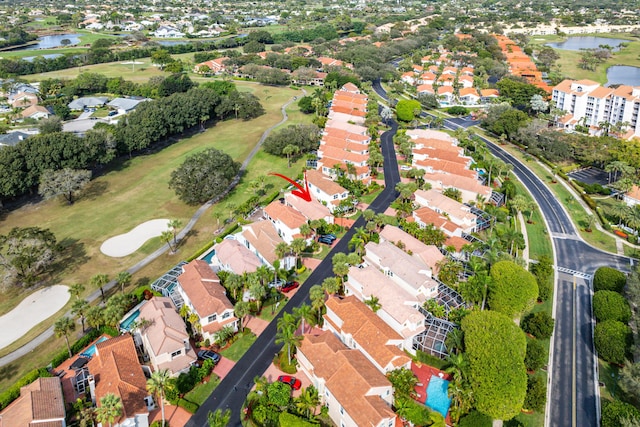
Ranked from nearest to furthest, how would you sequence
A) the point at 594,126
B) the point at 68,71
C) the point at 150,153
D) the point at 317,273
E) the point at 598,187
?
the point at 317,273, the point at 598,187, the point at 150,153, the point at 594,126, the point at 68,71

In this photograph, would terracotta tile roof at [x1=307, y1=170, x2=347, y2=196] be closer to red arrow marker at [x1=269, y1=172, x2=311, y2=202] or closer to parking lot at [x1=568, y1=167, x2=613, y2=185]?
red arrow marker at [x1=269, y1=172, x2=311, y2=202]

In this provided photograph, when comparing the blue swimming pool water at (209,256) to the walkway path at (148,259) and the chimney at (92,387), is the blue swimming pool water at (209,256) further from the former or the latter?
the chimney at (92,387)

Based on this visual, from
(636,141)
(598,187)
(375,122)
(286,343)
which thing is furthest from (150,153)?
(636,141)

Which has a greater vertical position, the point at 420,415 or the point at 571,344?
the point at 420,415

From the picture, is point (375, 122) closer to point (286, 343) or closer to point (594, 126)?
point (594, 126)

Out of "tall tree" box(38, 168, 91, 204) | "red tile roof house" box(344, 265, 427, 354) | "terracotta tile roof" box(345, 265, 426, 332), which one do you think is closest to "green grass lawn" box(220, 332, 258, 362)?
"red tile roof house" box(344, 265, 427, 354)

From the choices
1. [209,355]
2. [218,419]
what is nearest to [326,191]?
[209,355]

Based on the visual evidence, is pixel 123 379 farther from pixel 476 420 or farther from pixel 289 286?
pixel 476 420

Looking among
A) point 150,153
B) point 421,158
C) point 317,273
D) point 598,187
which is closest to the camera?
point 317,273
